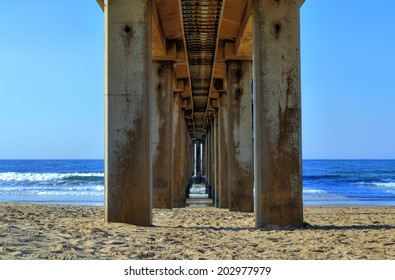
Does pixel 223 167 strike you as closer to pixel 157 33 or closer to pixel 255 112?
pixel 157 33

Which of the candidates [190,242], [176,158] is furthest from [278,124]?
[176,158]

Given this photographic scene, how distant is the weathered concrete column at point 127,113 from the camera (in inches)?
349

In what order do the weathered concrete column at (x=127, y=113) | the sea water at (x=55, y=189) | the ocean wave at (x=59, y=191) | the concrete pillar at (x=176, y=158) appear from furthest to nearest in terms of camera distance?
the ocean wave at (x=59, y=191) < the sea water at (x=55, y=189) < the concrete pillar at (x=176, y=158) < the weathered concrete column at (x=127, y=113)

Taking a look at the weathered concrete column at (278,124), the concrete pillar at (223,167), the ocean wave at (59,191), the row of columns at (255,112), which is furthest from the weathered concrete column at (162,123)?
the ocean wave at (59,191)

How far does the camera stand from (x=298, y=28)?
9.33 meters

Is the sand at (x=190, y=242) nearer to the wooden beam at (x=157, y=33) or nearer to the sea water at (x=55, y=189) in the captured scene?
the wooden beam at (x=157, y=33)

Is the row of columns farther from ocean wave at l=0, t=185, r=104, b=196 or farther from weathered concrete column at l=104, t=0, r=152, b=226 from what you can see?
ocean wave at l=0, t=185, r=104, b=196

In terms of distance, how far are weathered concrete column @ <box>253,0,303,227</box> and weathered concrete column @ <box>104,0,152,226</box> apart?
1981 mm

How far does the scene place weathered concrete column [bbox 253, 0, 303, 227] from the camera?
9078mm

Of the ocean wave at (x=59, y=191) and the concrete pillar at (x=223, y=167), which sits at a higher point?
the concrete pillar at (x=223, y=167)

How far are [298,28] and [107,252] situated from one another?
5.38 meters

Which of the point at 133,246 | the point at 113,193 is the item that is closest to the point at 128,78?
the point at 113,193

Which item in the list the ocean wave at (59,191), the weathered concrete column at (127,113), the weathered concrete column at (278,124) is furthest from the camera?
the ocean wave at (59,191)

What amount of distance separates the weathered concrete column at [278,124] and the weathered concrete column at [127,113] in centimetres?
198
